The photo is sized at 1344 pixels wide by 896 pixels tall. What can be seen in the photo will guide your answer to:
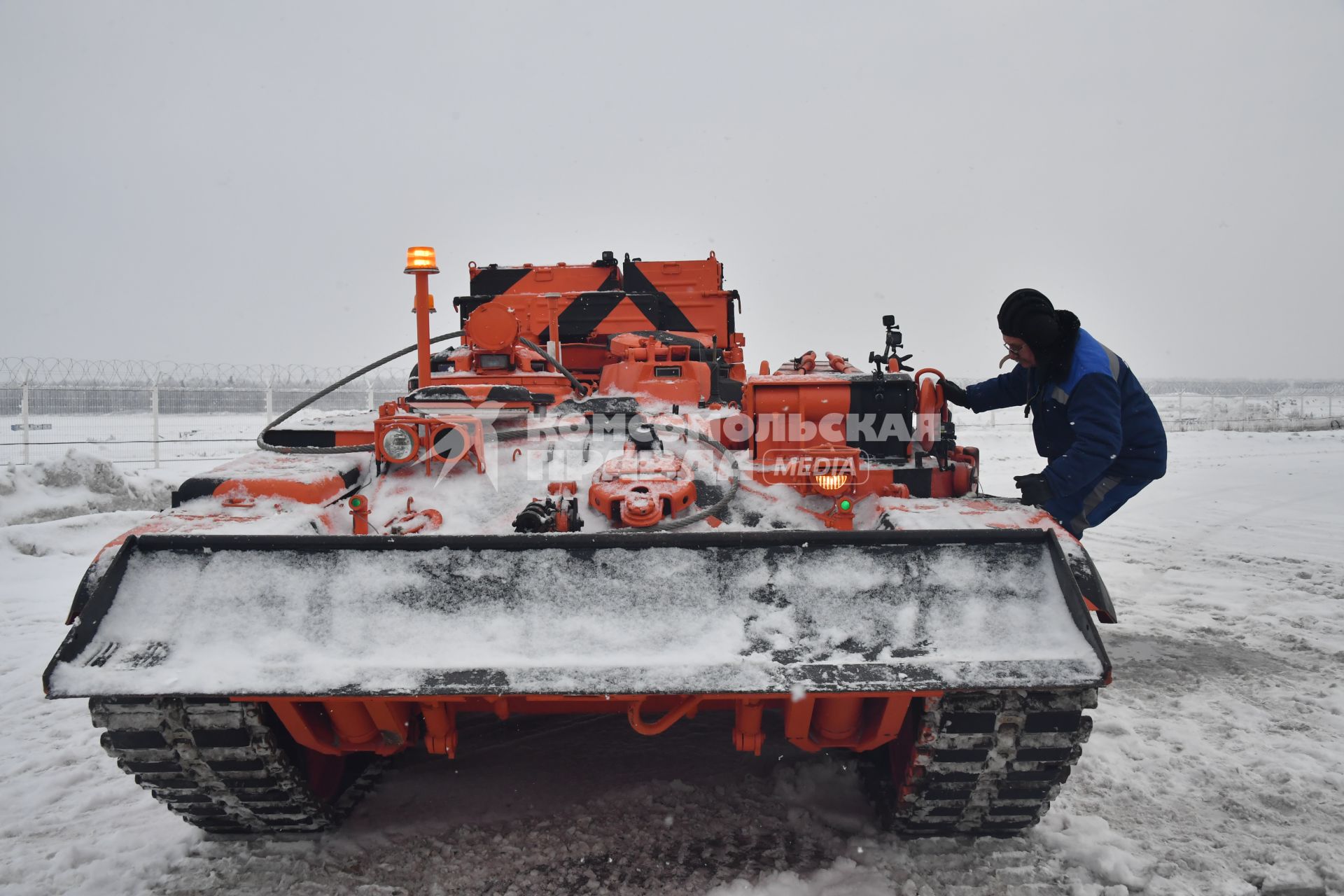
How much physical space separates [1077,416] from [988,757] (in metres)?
1.54

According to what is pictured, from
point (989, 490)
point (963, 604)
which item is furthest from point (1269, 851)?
point (989, 490)

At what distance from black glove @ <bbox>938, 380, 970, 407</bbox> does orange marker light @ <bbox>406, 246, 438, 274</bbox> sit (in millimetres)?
2572

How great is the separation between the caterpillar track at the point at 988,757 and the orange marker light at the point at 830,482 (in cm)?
95

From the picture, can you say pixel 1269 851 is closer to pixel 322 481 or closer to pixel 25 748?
pixel 322 481

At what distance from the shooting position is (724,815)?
3633 mm

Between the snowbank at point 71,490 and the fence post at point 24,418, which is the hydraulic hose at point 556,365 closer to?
the snowbank at point 71,490

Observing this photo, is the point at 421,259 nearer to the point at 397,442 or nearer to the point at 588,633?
the point at 397,442

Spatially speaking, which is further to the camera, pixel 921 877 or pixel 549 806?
pixel 549 806

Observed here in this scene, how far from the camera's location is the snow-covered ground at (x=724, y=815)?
317 cm

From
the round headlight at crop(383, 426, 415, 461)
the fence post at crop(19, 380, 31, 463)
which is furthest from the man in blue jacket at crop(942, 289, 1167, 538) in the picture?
the fence post at crop(19, 380, 31, 463)

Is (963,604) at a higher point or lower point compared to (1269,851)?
higher

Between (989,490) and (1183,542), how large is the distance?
3301 millimetres

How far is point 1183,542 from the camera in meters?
9.59

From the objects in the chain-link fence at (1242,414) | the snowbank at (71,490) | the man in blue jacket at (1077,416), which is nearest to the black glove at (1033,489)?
the man in blue jacket at (1077,416)
